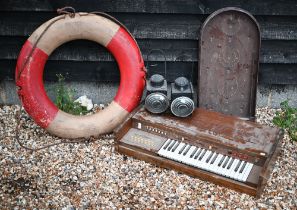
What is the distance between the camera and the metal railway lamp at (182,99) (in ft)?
10.00

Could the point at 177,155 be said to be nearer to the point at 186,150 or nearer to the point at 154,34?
the point at 186,150

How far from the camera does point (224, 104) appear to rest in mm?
3506

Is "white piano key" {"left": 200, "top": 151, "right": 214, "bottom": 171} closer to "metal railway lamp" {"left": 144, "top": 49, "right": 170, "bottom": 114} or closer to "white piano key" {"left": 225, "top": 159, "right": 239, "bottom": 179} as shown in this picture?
"white piano key" {"left": 225, "top": 159, "right": 239, "bottom": 179}

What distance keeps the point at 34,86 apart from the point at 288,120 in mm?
2123

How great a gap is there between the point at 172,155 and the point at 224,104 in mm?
844

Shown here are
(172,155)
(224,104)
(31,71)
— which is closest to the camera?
(172,155)

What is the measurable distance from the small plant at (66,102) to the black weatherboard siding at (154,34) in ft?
0.39

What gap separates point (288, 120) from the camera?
3457mm

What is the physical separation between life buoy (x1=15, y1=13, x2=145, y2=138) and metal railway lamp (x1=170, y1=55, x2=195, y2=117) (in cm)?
34

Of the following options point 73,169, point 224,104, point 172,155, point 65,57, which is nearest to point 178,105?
point 172,155

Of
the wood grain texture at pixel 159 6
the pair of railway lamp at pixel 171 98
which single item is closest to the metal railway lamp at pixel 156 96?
the pair of railway lamp at pixel 171 98

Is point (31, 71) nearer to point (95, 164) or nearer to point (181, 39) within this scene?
point (95, 164)

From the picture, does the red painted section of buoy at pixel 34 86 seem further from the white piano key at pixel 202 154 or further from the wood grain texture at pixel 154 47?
the white piano key at pixel 202 154

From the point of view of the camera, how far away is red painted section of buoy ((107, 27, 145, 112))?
3.25 metres
